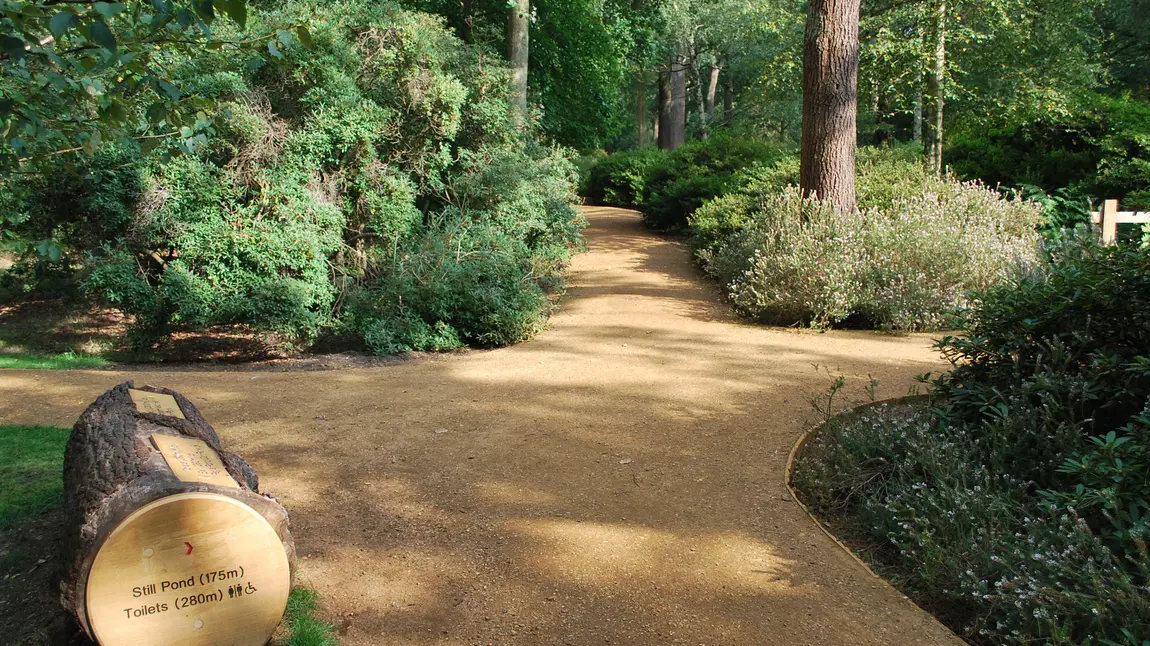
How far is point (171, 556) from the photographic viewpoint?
3.10m

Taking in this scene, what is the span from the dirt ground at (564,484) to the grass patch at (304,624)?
0.08 m

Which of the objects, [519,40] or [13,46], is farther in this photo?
[519,40]

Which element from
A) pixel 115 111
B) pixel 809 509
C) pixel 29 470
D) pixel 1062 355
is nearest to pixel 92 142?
pixel 115 111

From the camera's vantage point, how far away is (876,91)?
653 inches

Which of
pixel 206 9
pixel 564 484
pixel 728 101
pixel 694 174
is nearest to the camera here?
pixel 206 9

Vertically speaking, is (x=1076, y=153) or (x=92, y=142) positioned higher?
(x=1076, y=153)

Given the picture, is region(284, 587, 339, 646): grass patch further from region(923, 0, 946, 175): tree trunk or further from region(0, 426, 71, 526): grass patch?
region(923, 0, 946, 175): tree trunk

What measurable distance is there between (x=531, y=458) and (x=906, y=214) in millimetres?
7615

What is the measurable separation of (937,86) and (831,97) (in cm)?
658

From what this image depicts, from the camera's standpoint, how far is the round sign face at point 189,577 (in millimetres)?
3029

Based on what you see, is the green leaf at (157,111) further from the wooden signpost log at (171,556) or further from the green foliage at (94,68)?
the wooden signpost log at (171,556)

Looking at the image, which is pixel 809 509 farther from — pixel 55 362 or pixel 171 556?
pixel 55 362

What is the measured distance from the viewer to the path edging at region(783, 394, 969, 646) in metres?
3.85

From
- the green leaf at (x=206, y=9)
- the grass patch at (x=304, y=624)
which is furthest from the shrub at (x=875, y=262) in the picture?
the green leaf at (x=206, y=9)
